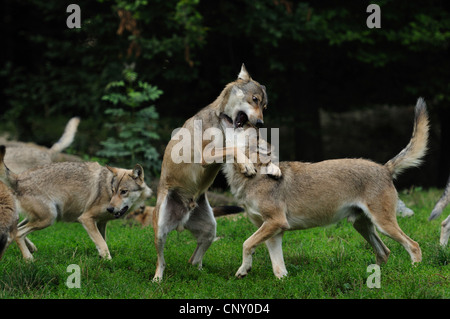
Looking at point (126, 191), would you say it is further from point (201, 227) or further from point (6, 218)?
point (6, 218)

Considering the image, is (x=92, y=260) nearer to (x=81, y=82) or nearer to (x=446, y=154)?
(x=81, y=82)

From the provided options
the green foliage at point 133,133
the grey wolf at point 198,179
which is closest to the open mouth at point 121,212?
the grey wolf at point 198,179

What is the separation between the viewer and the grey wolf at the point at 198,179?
7.45 meters

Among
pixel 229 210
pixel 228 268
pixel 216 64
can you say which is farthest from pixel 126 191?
pixel 216 64

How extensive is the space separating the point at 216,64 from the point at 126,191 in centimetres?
833

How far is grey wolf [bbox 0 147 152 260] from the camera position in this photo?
8312 mm

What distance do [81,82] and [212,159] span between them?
9446 mm

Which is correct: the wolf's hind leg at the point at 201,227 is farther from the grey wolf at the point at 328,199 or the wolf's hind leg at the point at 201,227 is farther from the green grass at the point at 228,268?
the grey wolf at the point at 328,199

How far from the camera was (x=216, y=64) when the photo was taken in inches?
634

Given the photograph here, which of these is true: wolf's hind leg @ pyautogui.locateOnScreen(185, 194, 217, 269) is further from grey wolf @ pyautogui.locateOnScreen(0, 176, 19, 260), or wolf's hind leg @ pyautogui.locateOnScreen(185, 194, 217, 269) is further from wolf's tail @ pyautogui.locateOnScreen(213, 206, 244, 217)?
grey wolf @ pyautogui.locateOnScreen(0, 176, 19, 260)

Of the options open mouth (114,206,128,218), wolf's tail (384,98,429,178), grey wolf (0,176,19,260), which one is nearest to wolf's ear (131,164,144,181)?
open mouth (114,206,128,218)

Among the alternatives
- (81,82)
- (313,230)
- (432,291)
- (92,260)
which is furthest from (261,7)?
(432,291)

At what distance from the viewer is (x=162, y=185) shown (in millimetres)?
7852

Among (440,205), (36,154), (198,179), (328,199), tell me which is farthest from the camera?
(36,154)
